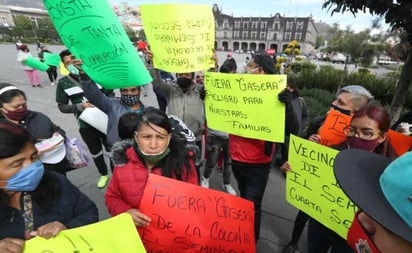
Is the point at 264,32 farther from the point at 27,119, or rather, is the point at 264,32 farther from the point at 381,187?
the point at 381,187

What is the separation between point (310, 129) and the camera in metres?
2.28

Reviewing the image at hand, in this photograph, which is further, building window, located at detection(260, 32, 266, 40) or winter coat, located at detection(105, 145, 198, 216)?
building window, located at detection(260, 32, 266, 40)

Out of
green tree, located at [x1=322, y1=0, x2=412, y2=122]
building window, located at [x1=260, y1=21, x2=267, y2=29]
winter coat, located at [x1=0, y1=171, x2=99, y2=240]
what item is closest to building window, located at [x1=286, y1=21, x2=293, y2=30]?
building window, located at [x1=260, y1=21, x2=267, y2=29]

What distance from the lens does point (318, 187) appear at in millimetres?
1773

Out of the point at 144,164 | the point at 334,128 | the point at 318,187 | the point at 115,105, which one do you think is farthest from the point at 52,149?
→ the point at 334,128

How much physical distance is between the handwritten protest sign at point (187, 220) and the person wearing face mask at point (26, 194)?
434 mm

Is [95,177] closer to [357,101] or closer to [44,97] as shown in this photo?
[357,101]

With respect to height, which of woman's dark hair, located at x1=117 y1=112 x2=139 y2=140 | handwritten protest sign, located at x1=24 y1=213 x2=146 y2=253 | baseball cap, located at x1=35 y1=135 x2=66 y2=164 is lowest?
baseball cap, located at x1=35 y1=135 x2=66 y2=164

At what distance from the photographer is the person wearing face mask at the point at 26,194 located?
1.20 metres

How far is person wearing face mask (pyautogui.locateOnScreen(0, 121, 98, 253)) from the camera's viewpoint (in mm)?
1195

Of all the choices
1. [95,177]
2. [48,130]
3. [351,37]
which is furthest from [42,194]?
[351,37]

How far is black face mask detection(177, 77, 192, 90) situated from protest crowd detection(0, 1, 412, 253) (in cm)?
58

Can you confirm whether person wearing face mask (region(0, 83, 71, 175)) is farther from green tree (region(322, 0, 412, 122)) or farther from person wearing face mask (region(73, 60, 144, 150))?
green tree (region(322, 0, 412, 122))

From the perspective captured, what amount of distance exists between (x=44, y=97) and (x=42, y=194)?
311 inches
